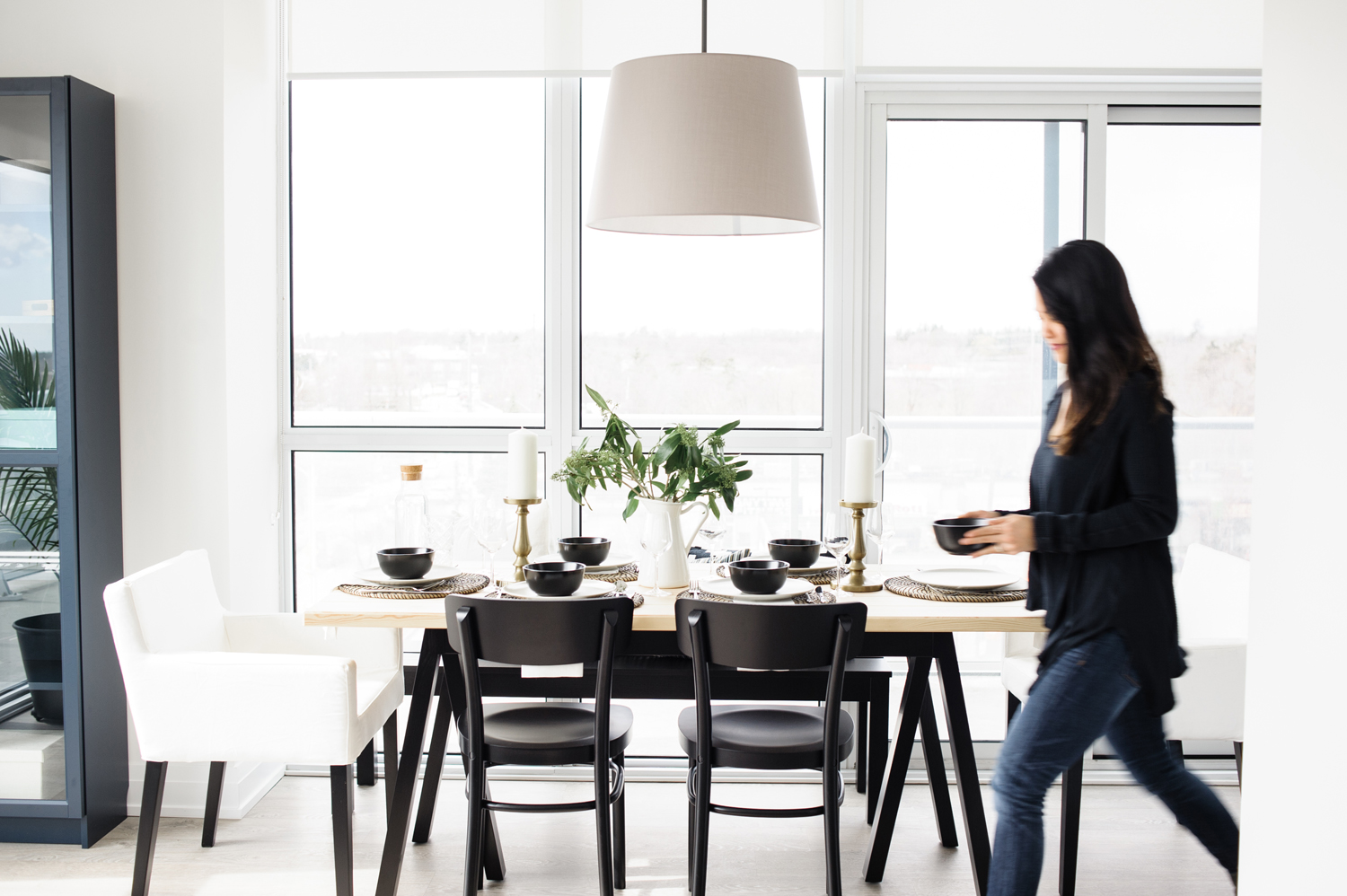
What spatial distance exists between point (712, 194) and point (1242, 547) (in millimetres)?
2413

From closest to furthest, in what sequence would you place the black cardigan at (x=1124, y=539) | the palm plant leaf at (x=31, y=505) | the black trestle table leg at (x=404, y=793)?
the black cardigan at (x=1124, y=539) → the black trestle table leg at (x=404, y=793) → the palm plant leaf at (x=31, y=505)

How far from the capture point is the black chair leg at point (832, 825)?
7.37 feet

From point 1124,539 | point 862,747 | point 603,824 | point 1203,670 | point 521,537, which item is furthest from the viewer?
point 862,747

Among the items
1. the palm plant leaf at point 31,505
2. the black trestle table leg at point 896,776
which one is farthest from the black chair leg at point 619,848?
the palm plant leaf at point 31,505

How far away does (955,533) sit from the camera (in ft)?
7.04

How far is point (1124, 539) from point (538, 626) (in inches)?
45.5

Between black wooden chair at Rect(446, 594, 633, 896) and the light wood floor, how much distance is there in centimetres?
40

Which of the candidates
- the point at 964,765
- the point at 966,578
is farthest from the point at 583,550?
the point at 964,765

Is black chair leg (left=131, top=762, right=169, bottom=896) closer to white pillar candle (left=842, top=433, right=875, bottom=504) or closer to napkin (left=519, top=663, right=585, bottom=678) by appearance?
napkin (left=519, top=663, right=585, bottom=678)

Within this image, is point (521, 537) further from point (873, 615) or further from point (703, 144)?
point (703, 144)

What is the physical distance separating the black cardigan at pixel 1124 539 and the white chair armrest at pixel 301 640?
176cm

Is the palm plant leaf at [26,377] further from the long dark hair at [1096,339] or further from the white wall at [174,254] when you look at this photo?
the long dark hair at [1096,339]

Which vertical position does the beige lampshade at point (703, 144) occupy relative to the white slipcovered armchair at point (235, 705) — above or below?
above

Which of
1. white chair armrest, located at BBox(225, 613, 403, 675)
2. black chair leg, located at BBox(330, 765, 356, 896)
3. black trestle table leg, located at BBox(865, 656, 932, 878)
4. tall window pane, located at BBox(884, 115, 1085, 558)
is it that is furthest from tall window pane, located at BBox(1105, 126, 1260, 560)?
black chair leg, located at BBox(330, 765, 356, 896)
